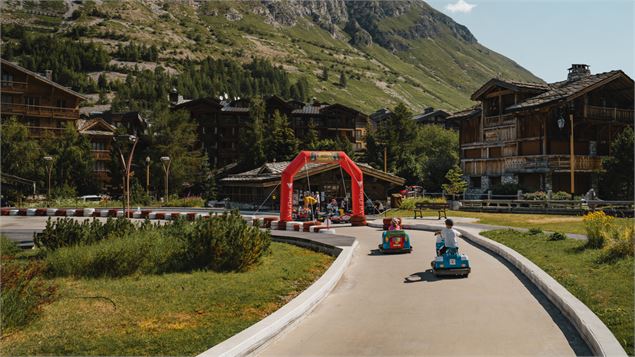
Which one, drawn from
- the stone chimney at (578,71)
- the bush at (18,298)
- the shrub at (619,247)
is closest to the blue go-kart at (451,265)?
the shrub at (619,247)

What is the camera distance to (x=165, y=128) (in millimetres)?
75000

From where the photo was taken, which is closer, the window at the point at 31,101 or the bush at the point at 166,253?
the bush at the point at 166,253

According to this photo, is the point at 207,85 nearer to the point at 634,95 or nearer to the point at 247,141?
the point at 247,141

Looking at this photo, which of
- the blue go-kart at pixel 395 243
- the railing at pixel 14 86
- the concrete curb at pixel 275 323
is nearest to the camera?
the concrete curb at pixel 275 323

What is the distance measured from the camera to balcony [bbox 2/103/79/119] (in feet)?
230

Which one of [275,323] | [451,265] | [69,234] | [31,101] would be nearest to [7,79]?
[31,101]

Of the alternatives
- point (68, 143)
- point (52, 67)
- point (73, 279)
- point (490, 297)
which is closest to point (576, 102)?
point (490, 297)

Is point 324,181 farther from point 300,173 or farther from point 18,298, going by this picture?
point 18,298

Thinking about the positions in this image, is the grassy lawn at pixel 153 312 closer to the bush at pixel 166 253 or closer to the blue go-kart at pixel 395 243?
the bush at pixel 166 253

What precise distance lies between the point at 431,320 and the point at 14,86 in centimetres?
7369

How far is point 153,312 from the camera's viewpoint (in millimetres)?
11344

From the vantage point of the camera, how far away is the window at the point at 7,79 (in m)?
69.9

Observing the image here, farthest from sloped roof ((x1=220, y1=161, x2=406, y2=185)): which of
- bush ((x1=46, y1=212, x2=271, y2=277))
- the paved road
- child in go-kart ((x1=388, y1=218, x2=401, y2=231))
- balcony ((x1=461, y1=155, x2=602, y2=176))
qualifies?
the paved road

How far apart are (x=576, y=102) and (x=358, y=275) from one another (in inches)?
1836
